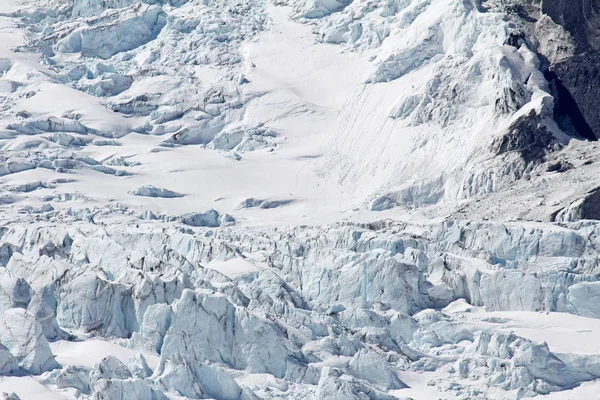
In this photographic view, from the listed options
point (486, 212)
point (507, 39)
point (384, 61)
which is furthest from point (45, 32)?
point (486, 212)

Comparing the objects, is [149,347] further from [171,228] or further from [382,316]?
[171,228]

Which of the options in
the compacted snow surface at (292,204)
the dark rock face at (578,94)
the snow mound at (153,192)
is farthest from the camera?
the snow mound at (153,192)

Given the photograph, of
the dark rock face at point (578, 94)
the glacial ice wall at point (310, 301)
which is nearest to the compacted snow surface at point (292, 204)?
the glacial ice wall at point (310, 301)

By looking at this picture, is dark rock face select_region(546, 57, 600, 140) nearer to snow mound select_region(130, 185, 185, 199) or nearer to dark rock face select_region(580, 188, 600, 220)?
dark rock face select_region(580, 188, 600, 220)

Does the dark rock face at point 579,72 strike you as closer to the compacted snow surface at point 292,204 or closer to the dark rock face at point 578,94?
the dark rock face at point 578,94

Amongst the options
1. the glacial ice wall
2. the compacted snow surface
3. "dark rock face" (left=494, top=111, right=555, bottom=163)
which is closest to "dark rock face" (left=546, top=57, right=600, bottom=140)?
the compacted snow surface

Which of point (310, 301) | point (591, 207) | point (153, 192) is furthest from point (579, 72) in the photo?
point (310, 301)
